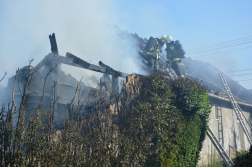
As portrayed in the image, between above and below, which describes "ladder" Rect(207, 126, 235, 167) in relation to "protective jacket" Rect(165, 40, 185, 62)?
below

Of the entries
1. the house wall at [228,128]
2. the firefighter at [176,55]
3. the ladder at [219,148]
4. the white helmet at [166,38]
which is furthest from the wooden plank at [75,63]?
the house wall at [228,128]

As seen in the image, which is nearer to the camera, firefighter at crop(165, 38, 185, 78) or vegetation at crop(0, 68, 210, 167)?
vegetation at crop(0, 68, 210, 167)

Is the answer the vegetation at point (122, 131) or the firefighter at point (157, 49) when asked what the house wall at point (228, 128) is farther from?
the vegetation at point (122, 131)

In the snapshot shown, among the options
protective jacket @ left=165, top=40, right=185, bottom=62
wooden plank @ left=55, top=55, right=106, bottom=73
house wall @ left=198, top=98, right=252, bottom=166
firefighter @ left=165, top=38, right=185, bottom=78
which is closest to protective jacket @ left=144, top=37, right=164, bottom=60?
protective jacket @ left=165, top=40, right=185, bottom=62

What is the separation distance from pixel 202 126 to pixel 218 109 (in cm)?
646

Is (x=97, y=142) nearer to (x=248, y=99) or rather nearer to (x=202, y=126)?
(x=202, y=126)

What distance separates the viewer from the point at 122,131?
5.25 m

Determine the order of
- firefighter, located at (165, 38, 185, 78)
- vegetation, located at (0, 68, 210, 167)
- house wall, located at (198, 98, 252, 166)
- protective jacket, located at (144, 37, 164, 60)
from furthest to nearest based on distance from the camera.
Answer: protective jacket, located at (144, 37, 164, 60)
house wall, located at (198, 98, 252, 166)
firefighter, located at (165, 38, 185, 78)
vegetation, located at (0, 68, 210, 167)

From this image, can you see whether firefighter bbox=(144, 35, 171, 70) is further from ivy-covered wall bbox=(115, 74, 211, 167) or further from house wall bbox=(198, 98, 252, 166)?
ivy-covered wall bbox=(115, 74, 211, 167)

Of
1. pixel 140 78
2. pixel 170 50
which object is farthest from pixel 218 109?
pixel 140 78

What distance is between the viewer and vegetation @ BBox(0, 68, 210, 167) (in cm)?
302

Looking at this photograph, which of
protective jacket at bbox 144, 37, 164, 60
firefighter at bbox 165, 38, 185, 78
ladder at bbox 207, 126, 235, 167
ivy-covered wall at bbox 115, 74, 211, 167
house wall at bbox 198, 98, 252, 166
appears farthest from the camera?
protective jacket at bbox 144, 37, 164, 60

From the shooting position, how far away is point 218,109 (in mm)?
13383

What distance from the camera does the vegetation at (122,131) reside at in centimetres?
302
